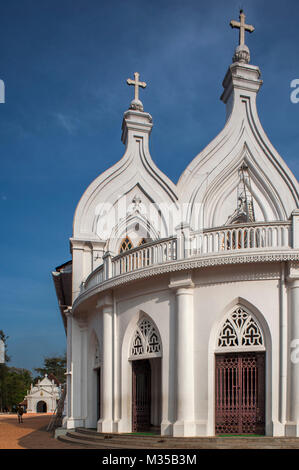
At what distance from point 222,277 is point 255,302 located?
1046 millimetres

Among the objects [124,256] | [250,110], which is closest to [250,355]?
[124,256]

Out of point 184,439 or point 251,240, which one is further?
point 251,240

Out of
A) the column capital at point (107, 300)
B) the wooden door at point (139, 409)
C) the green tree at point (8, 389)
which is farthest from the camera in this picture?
the green tree at point (8, 389)

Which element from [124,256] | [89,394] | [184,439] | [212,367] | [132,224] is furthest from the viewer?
[132,224]

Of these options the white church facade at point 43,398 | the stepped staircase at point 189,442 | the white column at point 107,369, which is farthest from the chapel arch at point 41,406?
the stepped staircase at point 189,442

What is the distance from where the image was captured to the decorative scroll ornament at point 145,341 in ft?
46.7

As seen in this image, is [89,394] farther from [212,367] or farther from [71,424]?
[212,367]

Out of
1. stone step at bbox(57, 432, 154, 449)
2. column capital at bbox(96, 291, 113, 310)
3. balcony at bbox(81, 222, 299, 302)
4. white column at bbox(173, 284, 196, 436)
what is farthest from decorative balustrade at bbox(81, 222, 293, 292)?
stone step at bbox(57, 432, 154, 449)

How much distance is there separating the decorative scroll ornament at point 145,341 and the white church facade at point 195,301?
3cm

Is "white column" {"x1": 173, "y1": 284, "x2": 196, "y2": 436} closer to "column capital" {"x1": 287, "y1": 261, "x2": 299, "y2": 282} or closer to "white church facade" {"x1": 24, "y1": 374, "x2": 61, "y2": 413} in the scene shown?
"column capital" {"x1": 287, "y1": 261, "x2": 299, "y2": 282}

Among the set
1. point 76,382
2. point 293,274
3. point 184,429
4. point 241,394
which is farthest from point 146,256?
point 76,382

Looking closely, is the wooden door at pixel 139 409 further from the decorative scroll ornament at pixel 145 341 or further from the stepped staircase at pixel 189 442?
the stepped staircase at pixel 189 442

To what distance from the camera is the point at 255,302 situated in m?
12.9

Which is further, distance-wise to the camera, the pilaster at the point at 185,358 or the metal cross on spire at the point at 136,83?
the metal cross on spire at the point at 136,83
